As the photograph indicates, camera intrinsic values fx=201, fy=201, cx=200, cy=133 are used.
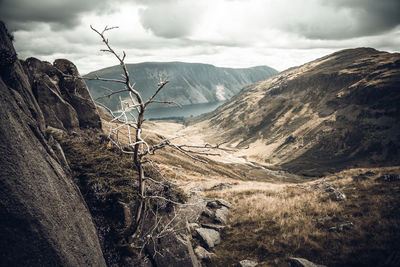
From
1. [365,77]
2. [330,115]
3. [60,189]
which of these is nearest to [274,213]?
[60,189]

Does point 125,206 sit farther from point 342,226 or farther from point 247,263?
point 342,226

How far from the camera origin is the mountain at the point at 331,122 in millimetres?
90513

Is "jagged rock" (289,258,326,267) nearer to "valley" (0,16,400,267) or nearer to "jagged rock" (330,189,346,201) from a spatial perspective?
"valley" (0,16,400,267)

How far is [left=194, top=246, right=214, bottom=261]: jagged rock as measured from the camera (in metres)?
8.58

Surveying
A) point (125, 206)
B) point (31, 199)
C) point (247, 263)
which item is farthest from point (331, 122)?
point (31, 199)

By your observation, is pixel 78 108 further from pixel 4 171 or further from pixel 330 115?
pixel 330 115

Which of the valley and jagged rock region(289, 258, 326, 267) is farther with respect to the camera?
jagged rock region(289, 258, 326, 267)

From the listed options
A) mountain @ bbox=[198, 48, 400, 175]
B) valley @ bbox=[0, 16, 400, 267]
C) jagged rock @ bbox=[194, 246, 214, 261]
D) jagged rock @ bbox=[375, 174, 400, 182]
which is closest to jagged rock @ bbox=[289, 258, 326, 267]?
valley @ bbox=[0, 16, 400, 267]

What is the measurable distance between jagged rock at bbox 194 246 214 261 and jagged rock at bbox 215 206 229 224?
2.68 m

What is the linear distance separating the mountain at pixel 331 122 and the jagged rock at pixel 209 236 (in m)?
81.2

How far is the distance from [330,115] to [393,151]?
40985 millimetres

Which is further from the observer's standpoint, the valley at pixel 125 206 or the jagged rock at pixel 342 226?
the jagged rock at pixel 342 226

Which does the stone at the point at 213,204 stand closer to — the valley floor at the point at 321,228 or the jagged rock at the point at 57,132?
the valley floor at the point at 321,228

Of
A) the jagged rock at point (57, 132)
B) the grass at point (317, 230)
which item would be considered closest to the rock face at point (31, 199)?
the jagged rock at point (57, 132)
